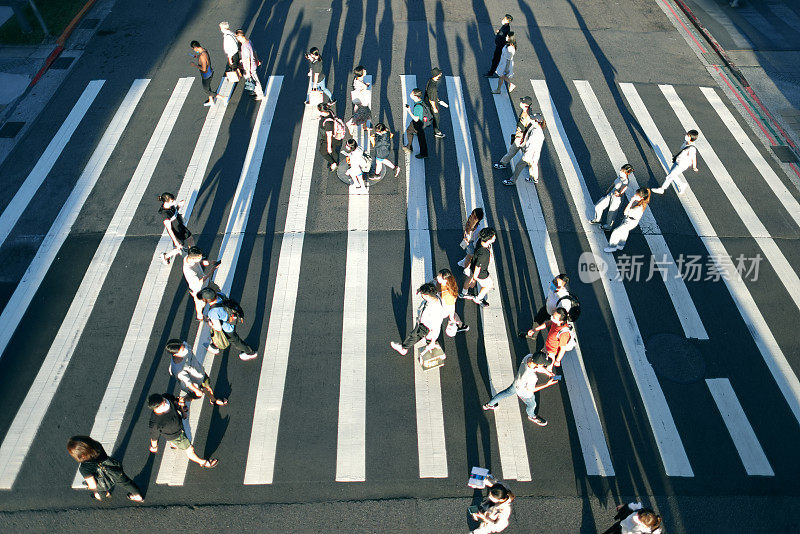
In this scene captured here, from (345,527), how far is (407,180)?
26.7 feet

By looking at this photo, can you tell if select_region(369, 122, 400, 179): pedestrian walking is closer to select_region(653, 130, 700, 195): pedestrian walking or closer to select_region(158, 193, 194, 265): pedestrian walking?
select_region(158, 193, 194, 265): pedestrian walking

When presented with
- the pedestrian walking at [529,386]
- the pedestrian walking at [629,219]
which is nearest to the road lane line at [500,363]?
the pedestrian walking at [529,386]

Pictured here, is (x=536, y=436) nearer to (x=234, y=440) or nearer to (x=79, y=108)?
(x=234, y=440)

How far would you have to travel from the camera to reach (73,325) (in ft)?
32.5

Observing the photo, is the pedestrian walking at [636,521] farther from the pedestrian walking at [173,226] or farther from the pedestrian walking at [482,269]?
the pedestrian walking at [173,226]

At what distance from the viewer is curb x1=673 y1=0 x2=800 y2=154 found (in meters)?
14.6

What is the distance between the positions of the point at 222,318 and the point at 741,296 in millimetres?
10629

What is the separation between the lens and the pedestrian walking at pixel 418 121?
11.8 metres

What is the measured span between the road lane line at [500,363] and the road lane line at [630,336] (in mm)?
2333

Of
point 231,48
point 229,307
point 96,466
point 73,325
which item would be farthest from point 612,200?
point 73,325

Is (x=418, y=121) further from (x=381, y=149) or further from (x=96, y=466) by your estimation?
(x=96, y=466)

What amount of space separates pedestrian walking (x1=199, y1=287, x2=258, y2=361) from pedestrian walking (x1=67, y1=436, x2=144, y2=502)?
7.81 ft

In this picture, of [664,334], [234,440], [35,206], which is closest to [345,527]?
[234,440]

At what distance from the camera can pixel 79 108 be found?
14500 mm
